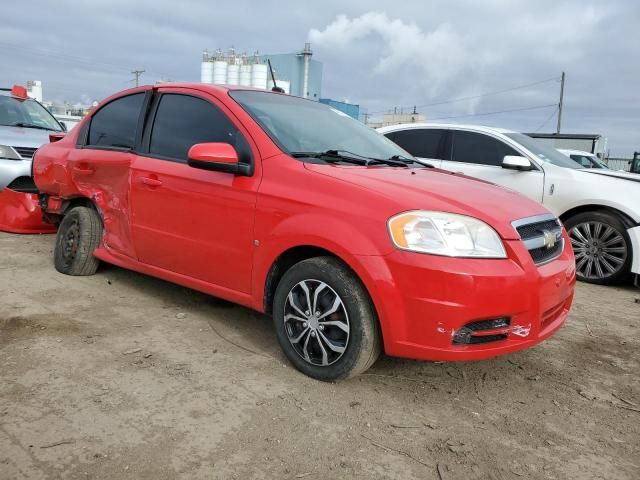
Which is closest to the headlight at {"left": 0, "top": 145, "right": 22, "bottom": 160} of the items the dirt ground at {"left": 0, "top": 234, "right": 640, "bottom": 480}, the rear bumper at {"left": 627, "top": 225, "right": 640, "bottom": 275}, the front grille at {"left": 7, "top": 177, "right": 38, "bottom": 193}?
the front grille at {"left": 7, "top": 177, "right": 38, "bottom": 193}

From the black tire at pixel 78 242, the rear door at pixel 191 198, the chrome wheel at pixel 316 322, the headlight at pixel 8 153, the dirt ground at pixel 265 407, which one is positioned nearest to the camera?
the dirt ground at pixel 265 407

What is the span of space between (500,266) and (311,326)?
3.39ft

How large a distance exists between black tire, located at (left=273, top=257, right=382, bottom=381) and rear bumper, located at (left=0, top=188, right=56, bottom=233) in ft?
15.2

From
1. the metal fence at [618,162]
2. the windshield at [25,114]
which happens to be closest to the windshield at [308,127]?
the windshield at [25,114]

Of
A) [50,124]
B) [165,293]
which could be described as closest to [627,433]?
[165,293]

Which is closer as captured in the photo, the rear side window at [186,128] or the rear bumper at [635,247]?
the rear side window at [186,128]

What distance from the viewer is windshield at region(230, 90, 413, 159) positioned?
338 cm

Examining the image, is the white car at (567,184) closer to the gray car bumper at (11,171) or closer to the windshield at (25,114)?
the gray car bumper at (11,171)

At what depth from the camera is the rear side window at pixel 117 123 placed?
13.6 feet

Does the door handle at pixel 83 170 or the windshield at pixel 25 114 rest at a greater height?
the windshield at pixel 25 114

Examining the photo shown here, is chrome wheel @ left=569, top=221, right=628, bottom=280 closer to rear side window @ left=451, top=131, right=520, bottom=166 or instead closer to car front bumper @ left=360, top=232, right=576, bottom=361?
rear side window @ left=451, top=131, right=520, bottom=166

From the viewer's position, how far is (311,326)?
293 cm

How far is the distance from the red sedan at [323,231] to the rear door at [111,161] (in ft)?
0.06

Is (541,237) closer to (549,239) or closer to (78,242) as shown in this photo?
(549,239)
